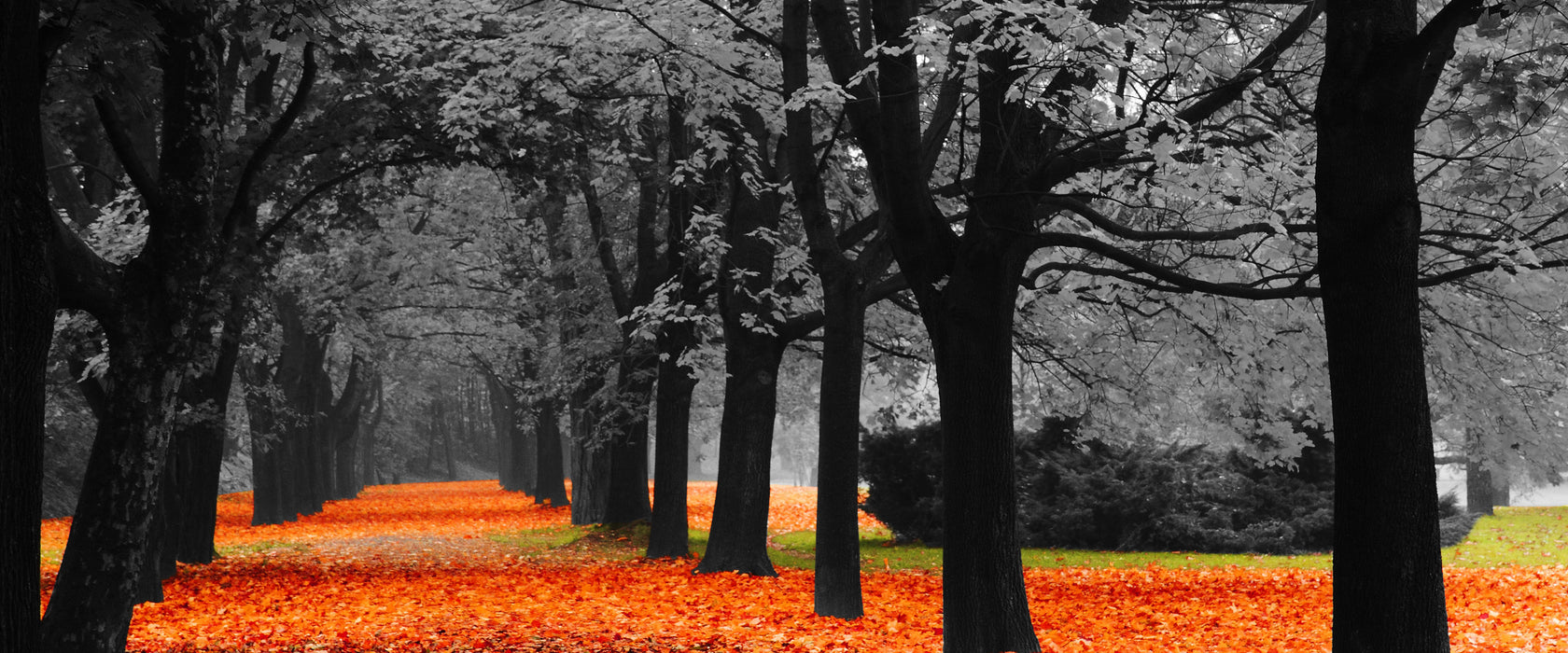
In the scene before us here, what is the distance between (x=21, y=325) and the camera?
4730 mm

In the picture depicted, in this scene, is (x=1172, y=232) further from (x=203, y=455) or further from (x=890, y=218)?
(x=203, y=455)

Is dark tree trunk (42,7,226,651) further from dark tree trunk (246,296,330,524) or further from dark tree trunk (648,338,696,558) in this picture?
dark tree trunk (246,296,330,524)

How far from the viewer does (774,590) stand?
520 inches

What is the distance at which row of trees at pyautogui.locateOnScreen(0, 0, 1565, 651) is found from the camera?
5090 mm

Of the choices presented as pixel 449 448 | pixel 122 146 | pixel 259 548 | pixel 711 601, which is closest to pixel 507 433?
→ pixel 449 448

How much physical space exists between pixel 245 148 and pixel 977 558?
8981 millimetres

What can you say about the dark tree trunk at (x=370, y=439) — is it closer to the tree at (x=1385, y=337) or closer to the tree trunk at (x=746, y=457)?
the tree trunk at (x=746, y=457)

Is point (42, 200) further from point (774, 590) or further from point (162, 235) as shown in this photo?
point (774, 590)

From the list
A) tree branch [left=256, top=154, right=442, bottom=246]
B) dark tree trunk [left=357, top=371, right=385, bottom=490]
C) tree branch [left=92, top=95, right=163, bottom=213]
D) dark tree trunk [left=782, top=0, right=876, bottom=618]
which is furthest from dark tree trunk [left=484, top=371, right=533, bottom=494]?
tree branch [left=92, top=95, right=163, bottom=213]

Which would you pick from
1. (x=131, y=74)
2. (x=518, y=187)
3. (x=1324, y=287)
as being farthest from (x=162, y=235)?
(x=1324, y=287)

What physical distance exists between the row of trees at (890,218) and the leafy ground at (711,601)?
42.2 inches

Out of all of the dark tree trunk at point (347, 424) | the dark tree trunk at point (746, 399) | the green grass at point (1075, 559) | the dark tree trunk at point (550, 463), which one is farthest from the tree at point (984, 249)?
the dark tree trunk at point (347, 424)

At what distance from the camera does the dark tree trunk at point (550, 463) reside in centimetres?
3284

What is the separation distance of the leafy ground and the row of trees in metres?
1.07
